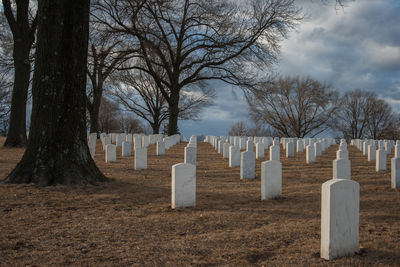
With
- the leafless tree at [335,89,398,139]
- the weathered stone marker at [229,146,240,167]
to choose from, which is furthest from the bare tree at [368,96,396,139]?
the weathered stone marker at [229,146,240,167]

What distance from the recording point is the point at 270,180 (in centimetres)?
660

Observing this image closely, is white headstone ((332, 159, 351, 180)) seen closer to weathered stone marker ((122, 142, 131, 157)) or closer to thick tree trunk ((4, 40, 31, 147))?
weathered stone marker ((122, 142, 131, 157))

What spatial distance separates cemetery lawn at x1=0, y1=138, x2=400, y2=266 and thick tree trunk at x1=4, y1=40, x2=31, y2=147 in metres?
11.1

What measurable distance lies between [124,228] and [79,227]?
2.06 ft

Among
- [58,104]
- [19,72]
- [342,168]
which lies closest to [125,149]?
[19,72]

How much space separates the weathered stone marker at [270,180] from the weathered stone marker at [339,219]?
2923 millimetres

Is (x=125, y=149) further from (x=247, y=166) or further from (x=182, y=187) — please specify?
(x=182, y=187)

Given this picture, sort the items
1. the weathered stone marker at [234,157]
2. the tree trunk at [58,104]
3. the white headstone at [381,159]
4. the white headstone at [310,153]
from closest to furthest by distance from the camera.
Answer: the tree trunk at [58,104], the white headstone at [381,159], the weathered stone marker at [234,157], the white headstone at [310,153]

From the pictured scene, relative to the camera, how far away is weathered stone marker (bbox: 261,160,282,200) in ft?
21.4

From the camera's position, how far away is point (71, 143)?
24.3ft

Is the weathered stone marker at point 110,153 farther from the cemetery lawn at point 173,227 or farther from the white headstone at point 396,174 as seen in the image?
the white headstone at point 396,174

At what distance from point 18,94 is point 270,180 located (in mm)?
14660

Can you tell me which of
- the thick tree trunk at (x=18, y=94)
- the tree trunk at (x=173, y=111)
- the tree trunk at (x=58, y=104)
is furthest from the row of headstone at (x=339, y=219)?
the tree trunk at (x=173, y=111)

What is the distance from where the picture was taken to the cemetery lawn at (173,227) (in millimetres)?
3514
